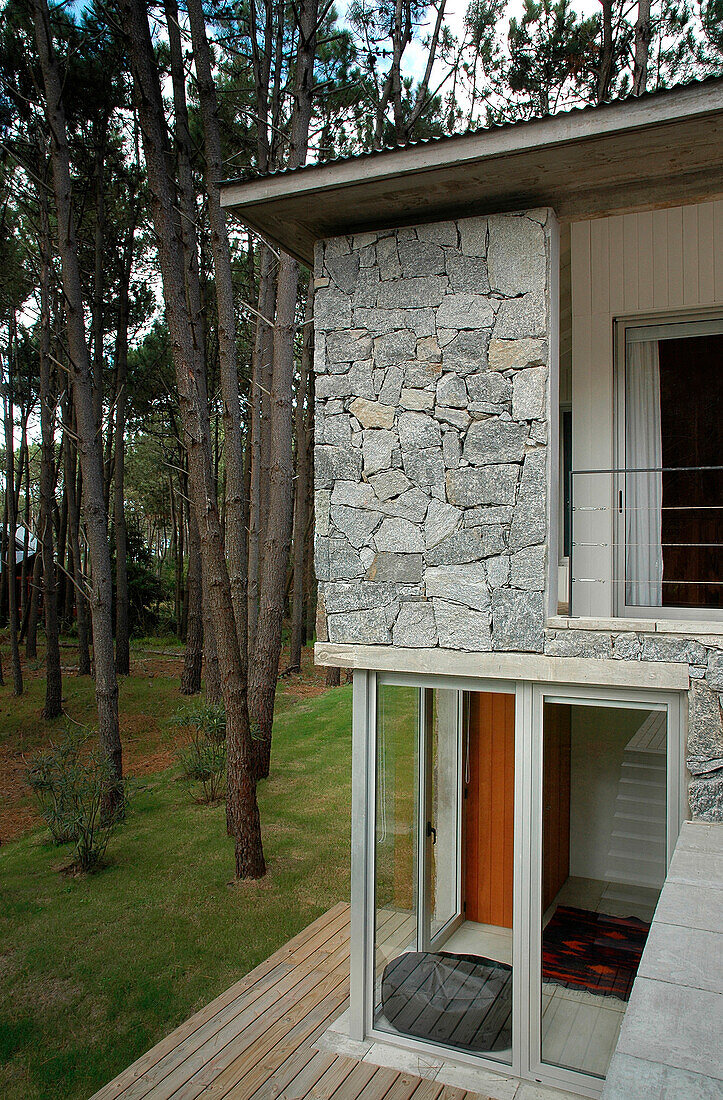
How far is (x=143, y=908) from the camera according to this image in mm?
6426

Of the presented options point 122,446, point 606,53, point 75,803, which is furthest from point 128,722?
point 606,53

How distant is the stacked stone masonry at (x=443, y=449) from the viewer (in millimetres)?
3770

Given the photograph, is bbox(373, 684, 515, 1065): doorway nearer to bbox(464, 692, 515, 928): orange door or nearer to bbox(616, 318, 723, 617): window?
bbox(464, 692, 515, 928): orange door

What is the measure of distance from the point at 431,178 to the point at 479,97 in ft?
25.5

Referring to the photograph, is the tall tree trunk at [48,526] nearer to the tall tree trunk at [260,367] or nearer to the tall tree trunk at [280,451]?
the tall tree trunk at [260,367]

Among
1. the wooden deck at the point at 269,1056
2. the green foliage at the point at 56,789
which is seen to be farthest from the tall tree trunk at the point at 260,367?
the wooden deck at the point at 269,1056

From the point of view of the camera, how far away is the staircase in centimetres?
365

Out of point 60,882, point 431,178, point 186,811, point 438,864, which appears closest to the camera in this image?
point 431,178

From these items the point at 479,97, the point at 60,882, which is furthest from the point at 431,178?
the point at 479,97

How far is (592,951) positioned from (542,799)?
0.79m

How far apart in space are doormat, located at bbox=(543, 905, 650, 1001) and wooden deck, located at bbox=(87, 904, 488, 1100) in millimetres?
752

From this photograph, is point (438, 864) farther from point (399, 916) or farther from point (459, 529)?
point (459, 529)

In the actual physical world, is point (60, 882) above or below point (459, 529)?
below

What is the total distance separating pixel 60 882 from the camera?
22.5 feet
